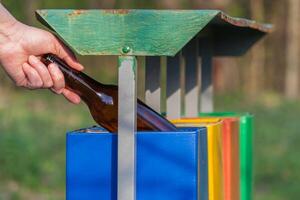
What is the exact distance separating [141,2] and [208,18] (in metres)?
17.5

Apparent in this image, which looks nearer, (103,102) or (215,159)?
(103,102)

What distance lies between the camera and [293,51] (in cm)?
2178

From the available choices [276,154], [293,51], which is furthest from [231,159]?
[293,51]

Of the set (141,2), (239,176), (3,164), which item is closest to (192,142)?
(239,176)

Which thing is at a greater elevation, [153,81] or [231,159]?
[153,81]

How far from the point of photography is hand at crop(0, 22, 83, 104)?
3.23 metres

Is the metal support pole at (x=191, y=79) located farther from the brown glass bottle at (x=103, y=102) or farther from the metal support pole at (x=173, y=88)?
the brown glass bottle at (x=103, y=102)

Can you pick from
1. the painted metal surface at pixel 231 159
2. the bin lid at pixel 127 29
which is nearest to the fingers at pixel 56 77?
the bin lid at pixel 127 29

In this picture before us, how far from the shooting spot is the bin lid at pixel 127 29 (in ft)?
9.97

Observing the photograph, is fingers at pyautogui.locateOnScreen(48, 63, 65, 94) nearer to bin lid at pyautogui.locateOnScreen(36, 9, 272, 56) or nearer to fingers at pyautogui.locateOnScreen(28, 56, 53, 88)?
fingers at pyautogui.locateOnScreen(28, 56, 53, 88)

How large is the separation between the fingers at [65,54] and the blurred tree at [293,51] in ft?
60.8

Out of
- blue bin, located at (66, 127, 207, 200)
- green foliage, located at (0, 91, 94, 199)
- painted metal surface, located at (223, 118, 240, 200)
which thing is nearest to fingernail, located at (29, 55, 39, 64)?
blue bin, located at (66, 127, 207, 200)

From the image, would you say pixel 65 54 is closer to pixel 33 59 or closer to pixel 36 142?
pixel 33 59

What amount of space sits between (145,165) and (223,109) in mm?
11996
